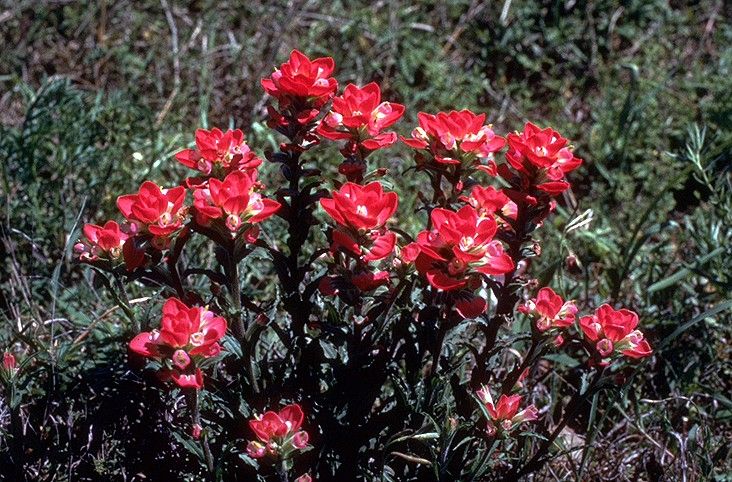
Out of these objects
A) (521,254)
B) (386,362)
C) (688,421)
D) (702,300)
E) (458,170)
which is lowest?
(688,421)

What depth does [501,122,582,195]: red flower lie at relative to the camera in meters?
1.79

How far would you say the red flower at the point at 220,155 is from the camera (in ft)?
6.12

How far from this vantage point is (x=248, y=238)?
181 cm

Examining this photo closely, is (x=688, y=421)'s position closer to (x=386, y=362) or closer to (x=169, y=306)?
(x=386, y=362)

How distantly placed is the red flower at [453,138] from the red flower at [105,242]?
641 millimetres

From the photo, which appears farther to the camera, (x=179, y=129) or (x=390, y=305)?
(x=179, y=129)

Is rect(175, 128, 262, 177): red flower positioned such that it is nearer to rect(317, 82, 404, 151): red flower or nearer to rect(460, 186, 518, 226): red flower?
rect(317, 82, 404, 151): red flower

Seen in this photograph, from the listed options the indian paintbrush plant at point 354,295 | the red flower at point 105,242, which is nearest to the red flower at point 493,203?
the indian paintbrush plant at point 354,295

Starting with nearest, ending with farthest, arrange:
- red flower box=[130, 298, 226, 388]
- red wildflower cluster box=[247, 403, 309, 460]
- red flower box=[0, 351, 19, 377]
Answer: red flower box=[130, 298, 226, 388] → red wildflower cluster box=[247, 403, 309, 460] → red flower box=[0, 351, 19, 377]

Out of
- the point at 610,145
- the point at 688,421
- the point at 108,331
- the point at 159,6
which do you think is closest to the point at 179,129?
the point at 159,6

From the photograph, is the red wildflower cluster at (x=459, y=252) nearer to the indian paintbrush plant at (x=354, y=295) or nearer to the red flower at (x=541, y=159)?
the indian paintbrush plant at (x=354, y=295)

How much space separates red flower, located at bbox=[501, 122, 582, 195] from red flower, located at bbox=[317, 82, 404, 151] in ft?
0.91

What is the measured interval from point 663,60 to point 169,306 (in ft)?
11.6

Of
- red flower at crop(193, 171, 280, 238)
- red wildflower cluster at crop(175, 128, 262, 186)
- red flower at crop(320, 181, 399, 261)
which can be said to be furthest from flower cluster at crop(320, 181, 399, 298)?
red wildflower cluster at crop(175, 128, 262, 186)
